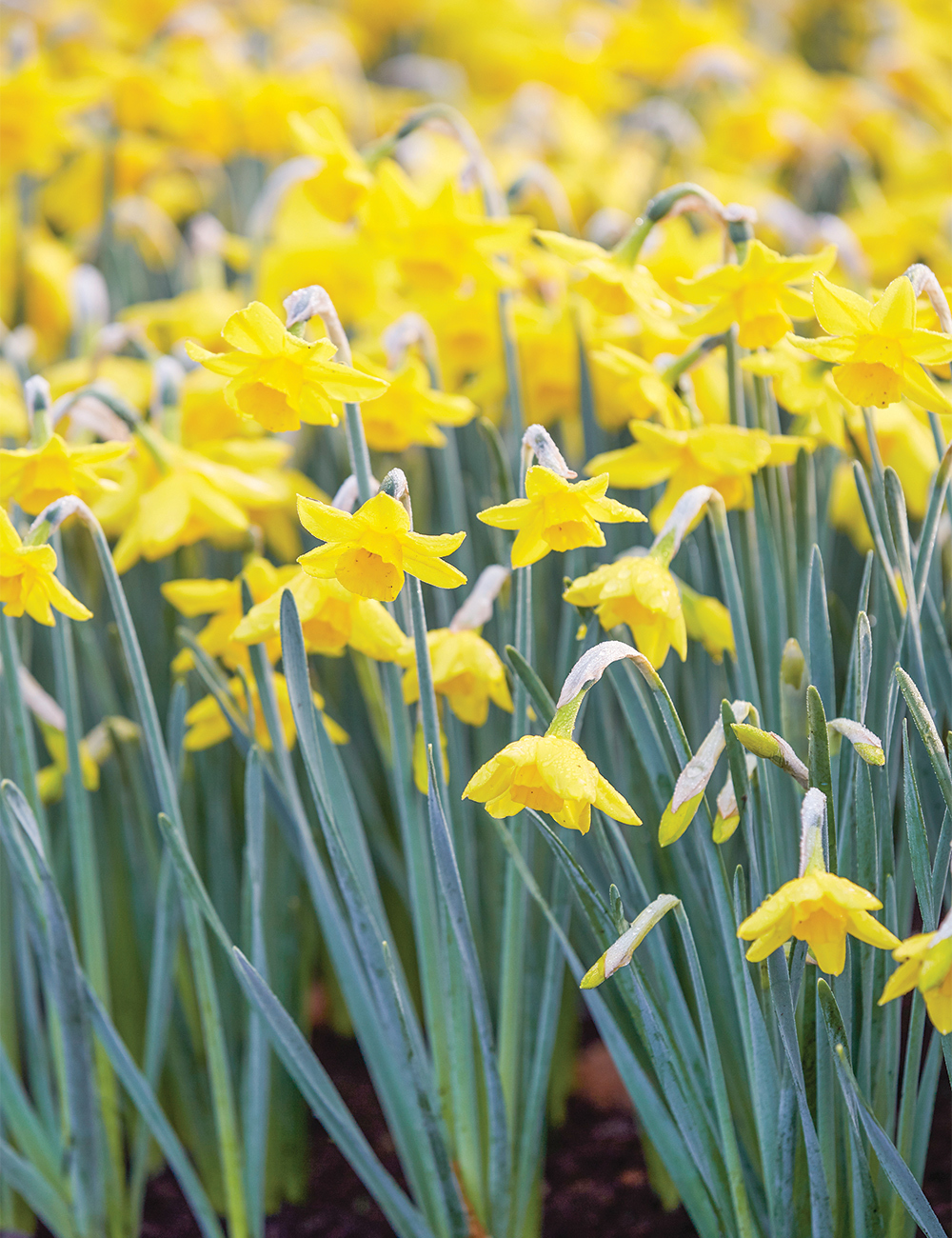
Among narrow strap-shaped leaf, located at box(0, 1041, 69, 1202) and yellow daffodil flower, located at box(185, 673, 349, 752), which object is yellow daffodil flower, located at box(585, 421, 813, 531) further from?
narrow strap-shaped leaf, located at box(0, 1041, 69, 1202)

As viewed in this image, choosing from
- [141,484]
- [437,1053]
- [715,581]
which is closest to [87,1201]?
[437,1053]

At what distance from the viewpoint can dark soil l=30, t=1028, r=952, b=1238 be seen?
1.23 metres

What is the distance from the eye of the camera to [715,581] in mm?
1298

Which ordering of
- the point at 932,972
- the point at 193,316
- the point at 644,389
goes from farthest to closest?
the point at 193,316
the point at 644,389
the point at 932,972

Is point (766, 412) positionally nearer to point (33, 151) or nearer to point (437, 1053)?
point (437, 1053)

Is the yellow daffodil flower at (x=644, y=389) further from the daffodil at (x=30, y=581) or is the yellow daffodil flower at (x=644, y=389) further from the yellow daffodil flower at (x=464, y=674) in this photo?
the daffodil at (x=30, y=581)

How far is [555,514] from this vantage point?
83 centimetres

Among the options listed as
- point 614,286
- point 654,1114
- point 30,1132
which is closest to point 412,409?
point 614,286

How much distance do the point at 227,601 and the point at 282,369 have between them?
0.33m

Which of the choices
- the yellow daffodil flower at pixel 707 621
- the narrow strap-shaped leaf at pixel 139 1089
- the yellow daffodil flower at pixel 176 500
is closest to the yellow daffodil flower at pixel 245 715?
the yellow daffodil flower at pixel 176 500

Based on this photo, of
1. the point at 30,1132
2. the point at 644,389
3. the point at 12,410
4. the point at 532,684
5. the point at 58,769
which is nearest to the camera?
the point at 532,684

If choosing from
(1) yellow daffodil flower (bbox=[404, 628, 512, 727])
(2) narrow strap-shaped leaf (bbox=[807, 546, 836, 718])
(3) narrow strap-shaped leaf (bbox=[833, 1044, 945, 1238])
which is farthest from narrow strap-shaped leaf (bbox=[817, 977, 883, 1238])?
(1) yellow daffodil flower (bbox=[404, 628, 512, 727])

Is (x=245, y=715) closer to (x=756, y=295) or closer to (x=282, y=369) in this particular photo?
(x=282, y=369)

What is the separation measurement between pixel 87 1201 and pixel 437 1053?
393mm
